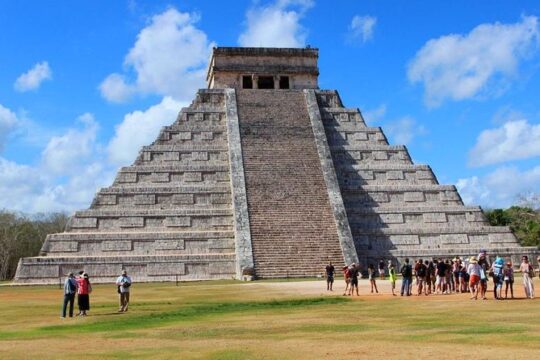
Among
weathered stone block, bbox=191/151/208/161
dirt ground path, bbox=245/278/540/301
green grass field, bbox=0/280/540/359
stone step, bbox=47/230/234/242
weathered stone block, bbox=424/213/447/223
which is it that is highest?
weathered stone block, bbox=191/151/208/161

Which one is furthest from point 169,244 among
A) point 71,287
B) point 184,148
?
point 71,287

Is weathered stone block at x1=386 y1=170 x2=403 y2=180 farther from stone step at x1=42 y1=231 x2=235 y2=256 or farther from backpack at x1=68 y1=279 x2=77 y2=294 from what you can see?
backpack at x1=68 y1=279 x2=77 y2=294

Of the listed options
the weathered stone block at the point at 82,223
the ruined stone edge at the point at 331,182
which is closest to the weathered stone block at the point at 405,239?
the ruined stone edge at the point at 331,182

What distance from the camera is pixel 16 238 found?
157 feet

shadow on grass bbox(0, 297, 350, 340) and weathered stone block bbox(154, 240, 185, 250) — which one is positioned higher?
weathered stone block bbox(154, 240, 185, 250)

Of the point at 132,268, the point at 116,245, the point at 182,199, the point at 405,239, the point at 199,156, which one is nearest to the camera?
the point at 132,268

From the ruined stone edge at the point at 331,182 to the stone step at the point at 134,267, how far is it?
487 centimetres

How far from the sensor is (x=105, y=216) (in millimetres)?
28812

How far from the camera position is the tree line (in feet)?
155

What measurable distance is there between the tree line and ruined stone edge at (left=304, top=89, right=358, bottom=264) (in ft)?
83.7

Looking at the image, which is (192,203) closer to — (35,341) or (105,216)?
(105,216)

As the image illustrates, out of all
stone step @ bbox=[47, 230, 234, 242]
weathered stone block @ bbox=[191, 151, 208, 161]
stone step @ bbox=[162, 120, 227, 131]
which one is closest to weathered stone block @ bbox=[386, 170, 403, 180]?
stone step @ bbox=[162, 120, 227, 131]

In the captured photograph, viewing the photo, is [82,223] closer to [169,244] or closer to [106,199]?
[106,199]

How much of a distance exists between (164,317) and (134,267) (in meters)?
13.2
